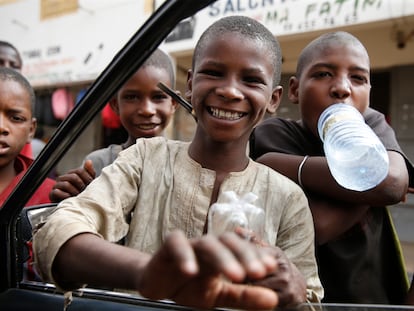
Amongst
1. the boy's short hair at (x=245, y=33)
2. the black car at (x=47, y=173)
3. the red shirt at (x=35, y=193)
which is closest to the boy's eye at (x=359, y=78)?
the boy's short hair at (x=245, y=33)

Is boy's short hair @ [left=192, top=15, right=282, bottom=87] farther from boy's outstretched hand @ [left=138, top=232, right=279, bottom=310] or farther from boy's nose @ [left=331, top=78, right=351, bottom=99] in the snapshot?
boy's outstretched hand @ [left=138, top=232, right=279, bottom=310]

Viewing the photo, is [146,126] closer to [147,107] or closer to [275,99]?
[147,107]

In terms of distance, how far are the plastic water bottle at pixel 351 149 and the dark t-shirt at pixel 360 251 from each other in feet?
0.40

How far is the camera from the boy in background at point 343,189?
1580mm

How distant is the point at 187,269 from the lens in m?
0.64

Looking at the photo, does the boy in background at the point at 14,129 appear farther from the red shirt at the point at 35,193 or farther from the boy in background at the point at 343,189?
the boy in background at the point at 343,189

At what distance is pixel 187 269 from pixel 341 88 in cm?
117

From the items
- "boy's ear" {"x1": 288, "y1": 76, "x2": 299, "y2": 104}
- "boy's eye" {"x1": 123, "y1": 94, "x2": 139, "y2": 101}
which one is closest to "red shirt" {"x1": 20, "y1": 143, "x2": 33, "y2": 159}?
"boy's eye" {"x1": 123, "y1": 94, "x2": 139, "y2": 101}

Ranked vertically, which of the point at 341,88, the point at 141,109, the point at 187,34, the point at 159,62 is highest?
the point at 187,34

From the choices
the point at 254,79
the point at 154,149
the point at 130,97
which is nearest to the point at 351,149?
the point at 254,79

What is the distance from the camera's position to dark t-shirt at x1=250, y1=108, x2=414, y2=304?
1645 millimetres

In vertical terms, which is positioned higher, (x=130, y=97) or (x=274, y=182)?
(x=130, y=97)

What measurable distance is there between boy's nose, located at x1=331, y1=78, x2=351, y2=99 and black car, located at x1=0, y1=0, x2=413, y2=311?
2.32ft

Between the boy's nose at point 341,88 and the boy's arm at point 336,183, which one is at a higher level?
the boy's nose at point 341,88
